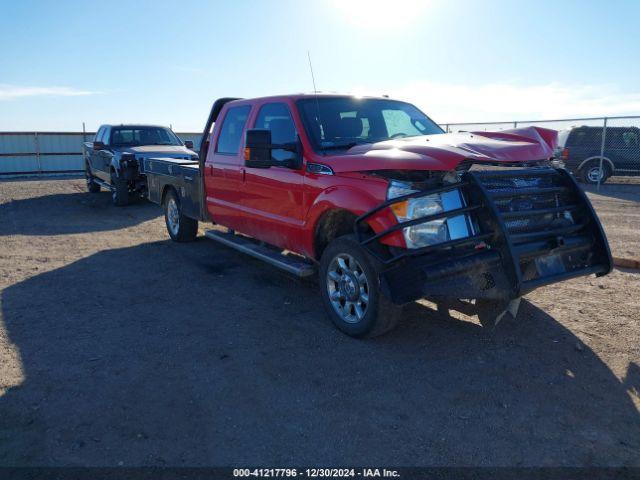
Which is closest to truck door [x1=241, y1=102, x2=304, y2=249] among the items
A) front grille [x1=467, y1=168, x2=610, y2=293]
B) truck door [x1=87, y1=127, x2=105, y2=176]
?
front grille [x1=467, y1=168, x2=610, y2=293]

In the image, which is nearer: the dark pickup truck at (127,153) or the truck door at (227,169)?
the truck door at (227,169)

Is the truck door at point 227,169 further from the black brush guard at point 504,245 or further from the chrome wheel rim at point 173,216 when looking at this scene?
the black brush guard at point 504,245

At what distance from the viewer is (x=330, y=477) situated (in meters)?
2.68

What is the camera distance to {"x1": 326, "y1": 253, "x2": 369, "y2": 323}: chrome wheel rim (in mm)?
4223

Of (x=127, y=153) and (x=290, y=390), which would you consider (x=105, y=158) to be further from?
(x=290, y=390)

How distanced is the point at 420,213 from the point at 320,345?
53.8 inches

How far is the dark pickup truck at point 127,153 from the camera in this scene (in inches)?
461

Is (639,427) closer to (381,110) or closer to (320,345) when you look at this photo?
(320,345)

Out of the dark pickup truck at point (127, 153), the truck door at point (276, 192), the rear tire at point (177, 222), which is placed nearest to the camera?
the truck door at point (276, 192)

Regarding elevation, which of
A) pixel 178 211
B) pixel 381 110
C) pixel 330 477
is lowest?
pixel 330 477

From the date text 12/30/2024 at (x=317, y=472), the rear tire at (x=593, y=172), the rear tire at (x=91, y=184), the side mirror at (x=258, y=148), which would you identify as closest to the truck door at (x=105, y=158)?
the rear tire at (x=91, y=184)

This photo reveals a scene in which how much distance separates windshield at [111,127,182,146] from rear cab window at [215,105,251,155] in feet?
23.0

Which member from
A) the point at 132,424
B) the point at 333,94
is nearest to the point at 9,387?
the point at 132,424

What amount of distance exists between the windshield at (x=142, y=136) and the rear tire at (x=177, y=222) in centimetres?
505
